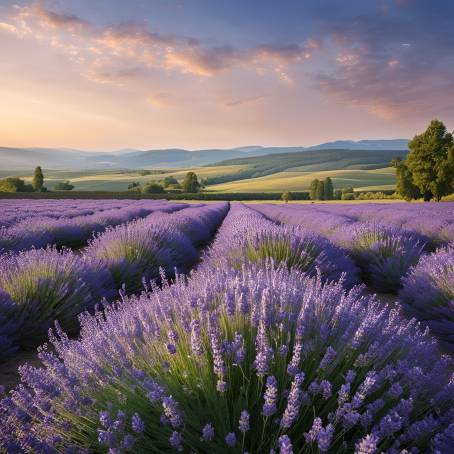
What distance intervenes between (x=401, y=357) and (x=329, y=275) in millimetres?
2740

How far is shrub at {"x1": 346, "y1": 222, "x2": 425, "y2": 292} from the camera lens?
17.1 feet

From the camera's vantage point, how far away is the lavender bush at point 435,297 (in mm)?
3256

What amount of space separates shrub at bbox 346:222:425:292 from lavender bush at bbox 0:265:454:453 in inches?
134

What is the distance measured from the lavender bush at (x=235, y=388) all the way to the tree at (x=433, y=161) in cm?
3656

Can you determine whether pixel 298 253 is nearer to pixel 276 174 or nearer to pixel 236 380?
pixel 236 380

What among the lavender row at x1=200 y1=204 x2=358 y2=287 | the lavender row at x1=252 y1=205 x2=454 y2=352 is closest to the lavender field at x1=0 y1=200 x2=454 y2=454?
the lavender row at x1=252 y1=205 x2=454 y2=352

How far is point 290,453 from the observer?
0.90m

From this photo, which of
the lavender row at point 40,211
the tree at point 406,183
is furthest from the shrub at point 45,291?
the tree at point 406,183

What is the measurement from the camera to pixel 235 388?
1.50 meters

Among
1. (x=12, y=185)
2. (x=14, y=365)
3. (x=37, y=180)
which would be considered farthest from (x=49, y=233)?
(x=37, y=180)

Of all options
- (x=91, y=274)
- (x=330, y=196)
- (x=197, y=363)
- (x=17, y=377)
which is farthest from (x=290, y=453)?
(x=330, y=196)

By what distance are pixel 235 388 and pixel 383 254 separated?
16.4 feet

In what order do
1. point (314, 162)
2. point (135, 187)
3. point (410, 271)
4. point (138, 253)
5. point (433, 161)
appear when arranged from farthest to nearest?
point (314, 162) < point (135, 187) < point (433, 161) < point (138, 253) < point (410, 271)

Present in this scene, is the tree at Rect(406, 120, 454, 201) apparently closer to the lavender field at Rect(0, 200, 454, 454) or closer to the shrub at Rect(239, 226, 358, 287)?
the shrub at Rect(239, 226, 358, 287)
